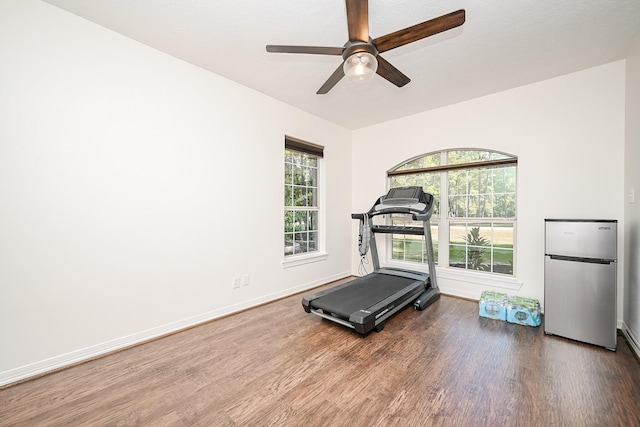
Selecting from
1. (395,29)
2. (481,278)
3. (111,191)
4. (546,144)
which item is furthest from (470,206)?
(111,191)

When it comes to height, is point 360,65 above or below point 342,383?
above

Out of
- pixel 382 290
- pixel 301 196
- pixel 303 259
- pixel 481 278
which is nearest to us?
pixel 382 290

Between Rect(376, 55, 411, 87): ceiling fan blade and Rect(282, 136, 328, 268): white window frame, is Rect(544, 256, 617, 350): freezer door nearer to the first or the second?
Rect(376, 55, 411, 87): ceiling fan blade

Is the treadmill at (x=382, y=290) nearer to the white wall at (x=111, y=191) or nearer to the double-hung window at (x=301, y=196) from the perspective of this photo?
the double-hung window at (x=301, y=196)

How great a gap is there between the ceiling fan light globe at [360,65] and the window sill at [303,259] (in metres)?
2.55

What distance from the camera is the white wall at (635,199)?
2291mm

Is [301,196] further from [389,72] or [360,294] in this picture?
[389,72]

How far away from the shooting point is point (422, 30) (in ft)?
5.41

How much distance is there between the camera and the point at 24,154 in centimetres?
191

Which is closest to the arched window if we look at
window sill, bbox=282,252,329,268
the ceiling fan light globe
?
window sill, bbox=282,252,329,268

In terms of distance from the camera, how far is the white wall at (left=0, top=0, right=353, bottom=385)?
6.22 feet

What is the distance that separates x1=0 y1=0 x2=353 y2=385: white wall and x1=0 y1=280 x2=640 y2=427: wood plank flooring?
362mm

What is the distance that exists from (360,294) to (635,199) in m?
2.68

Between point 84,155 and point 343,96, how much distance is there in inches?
108
